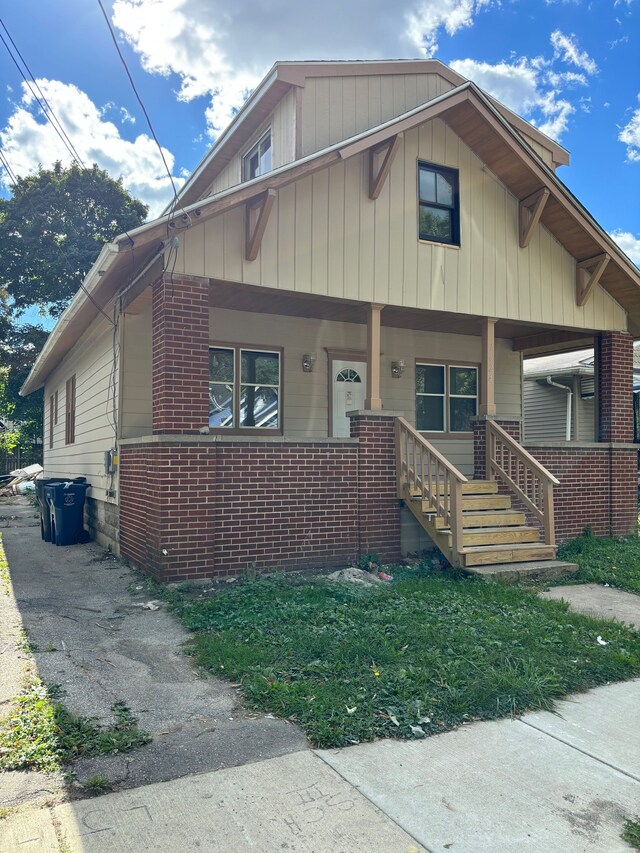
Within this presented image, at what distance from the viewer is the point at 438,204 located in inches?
370

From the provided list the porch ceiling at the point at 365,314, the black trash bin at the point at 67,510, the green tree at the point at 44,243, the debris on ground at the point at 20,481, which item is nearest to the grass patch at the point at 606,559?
the porch ceiling at the point at 365,314

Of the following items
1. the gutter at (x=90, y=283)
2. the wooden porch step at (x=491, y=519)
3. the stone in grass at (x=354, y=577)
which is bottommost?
the stone in grass at (x=354, y=577)

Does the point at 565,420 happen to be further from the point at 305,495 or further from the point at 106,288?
the point at 106,288

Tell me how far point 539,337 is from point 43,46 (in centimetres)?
910

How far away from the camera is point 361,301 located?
8.56 m

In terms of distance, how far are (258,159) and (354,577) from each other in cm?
721

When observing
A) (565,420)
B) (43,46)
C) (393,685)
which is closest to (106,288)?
(43,46)

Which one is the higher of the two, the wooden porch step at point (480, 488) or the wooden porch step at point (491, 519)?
the wooden porch step at point (480, 488)

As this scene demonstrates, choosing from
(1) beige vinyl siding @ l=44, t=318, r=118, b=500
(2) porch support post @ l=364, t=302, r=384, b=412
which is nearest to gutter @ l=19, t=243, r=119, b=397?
(1) beige vinyl siding @ l=44, t=318, r=118, b=500

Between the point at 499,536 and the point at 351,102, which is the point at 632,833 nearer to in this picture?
the point at 499,536

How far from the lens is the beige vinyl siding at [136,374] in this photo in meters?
8.64

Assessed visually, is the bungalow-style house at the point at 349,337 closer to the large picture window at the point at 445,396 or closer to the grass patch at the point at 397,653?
the large picture window at the point at 445,396

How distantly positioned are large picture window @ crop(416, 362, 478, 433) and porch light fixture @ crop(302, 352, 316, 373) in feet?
7.21

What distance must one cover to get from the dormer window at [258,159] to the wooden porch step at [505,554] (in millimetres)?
6613
